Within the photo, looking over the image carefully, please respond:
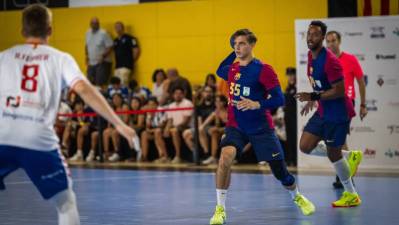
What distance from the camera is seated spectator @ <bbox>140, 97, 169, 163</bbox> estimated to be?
19.8m

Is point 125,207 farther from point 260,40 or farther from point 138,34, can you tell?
point 138,34

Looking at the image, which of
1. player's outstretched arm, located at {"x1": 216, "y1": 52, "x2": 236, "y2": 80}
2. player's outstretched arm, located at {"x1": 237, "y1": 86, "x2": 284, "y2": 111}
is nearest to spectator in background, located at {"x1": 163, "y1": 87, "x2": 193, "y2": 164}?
player's outstretched arm, located at {"x1": 216, "y1": 52, "x2": 236, "y2": 80}

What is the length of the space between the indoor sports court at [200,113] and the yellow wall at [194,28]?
0.03 m

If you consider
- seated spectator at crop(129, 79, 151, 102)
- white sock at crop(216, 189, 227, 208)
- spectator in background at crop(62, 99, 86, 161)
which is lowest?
spectator in background at crop(62, 99, 86, 161)

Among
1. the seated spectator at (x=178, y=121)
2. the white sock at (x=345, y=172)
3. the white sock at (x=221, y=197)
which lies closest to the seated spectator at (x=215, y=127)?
the seated spectator at (x=178, y=121)

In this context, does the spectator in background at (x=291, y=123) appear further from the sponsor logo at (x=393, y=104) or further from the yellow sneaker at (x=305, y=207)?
the yellow sneaker at (x=305, y=207)

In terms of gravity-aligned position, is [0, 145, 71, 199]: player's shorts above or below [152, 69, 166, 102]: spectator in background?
above

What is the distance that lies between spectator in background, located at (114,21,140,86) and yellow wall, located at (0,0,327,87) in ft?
0.96

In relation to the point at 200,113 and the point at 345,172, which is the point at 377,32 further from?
the point at 345,172

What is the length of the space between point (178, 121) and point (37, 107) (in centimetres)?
1337

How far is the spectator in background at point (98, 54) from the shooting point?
22719mm

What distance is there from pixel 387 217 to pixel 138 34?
13.9 meters

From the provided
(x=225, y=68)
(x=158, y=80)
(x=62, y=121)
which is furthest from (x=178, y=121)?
(x=225, y=68)

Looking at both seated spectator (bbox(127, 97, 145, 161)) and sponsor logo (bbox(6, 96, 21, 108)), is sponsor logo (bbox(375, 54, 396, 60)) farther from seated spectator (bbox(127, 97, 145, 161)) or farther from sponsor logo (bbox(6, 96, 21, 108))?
sponsor logo (bbox(6, 96, 21, 108))
